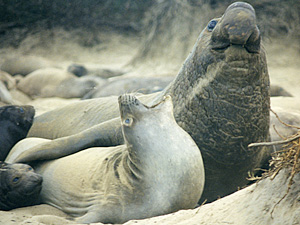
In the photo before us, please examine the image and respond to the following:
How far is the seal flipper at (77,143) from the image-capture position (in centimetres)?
396

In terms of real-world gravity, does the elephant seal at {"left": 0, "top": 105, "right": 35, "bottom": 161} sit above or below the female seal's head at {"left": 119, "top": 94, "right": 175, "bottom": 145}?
below

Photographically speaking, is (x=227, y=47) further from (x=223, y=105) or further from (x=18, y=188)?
(x=18, y=188)

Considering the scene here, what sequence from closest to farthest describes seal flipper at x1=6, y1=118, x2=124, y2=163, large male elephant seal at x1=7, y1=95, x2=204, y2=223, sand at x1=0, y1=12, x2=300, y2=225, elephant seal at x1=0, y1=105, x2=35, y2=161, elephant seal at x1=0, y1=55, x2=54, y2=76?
sand at x1=0, y1=12, x2=300, y2=225, large male elephant seal at x1=7, y1=95, x2=204, y2=223, seal flipper at x1=6, y1=118, x2=124, y2=163, elephant seal at x1=0, y1=105, x2=35, y2=161, elephant seal at x1=0, y1=55, x2=54, y2=76

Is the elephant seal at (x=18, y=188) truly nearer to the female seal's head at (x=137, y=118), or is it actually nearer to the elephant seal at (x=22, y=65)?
the female seal's head at (x=137, y=118)

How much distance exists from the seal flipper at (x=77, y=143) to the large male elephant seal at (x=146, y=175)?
2.40 ft

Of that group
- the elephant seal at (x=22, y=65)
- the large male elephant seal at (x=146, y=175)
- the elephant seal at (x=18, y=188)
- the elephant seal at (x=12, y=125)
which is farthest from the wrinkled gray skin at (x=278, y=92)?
the elephant seal at (x=22, y=65)

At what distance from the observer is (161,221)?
2.69 metres

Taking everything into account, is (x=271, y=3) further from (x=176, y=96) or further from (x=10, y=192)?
(x=10, y=192)

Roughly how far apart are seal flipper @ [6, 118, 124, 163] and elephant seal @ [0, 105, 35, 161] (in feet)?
2.62

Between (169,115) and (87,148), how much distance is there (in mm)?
1099

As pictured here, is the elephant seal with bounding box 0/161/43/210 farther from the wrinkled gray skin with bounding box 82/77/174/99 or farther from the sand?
the wrinkled gray skin with bounding box 82/77/174/99

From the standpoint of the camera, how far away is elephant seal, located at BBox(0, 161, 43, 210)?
3576mm

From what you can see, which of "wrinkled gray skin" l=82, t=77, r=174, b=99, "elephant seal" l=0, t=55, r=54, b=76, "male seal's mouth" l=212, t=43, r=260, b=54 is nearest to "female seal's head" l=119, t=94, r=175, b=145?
"male seal's mouth" l=212, t=43, r=260, b=54

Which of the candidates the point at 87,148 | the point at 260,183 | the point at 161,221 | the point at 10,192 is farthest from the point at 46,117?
the point at 260,183
